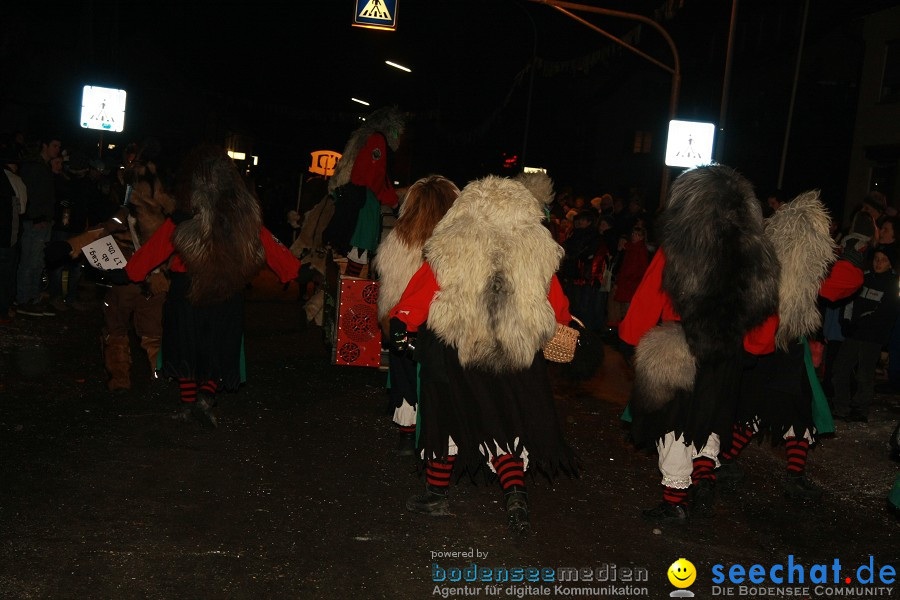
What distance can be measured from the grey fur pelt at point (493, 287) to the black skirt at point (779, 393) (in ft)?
6.10

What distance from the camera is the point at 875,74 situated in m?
24.1

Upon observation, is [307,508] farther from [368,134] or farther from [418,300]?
[368,134]

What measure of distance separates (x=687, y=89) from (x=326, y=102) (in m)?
17.8

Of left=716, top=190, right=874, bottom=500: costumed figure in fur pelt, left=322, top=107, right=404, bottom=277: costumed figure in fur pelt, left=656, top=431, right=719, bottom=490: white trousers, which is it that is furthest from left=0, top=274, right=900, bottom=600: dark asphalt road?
left=322, top=107, right=404, bottom=277: costumed figure in fur pelt

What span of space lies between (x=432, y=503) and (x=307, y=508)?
75 centimetres

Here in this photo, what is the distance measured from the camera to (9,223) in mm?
10727

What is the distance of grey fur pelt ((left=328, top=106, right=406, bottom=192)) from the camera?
9.21 meters

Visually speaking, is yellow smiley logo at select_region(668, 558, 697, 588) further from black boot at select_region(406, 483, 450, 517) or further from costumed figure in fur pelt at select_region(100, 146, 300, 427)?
costumed figure in fur pelt at select_region(100, 146, 300, 427)

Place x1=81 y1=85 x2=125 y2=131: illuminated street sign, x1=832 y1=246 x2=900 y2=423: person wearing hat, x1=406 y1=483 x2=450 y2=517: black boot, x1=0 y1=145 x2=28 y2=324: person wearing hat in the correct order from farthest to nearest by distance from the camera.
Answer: x1=81 y1=85 x2=125 y2=131: illuminated street sign < x1=0 y1=145 x2=28 y2=324: person wearing hat < x1=832 y1=246 x2=900 y2=423: person wearing hat < x1=406 y1=483 x2=450 y2=517: black boot

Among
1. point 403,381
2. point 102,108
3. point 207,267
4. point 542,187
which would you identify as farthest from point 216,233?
point 102,108

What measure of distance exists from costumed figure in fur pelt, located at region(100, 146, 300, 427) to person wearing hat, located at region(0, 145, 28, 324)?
4478mm

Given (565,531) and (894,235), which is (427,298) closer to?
(565,531)

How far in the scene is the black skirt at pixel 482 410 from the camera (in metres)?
5.23

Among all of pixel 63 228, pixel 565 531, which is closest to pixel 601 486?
pixel 565 531
